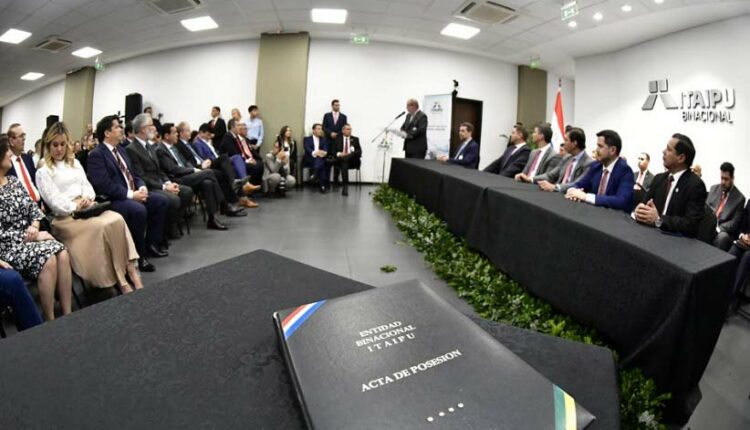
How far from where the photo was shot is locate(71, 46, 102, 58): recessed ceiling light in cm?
937

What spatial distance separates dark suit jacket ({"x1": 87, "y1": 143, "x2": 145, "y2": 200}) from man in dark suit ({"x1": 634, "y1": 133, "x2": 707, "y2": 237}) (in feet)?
11.7

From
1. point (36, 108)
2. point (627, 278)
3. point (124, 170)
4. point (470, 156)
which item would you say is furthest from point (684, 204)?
point (36, 108)

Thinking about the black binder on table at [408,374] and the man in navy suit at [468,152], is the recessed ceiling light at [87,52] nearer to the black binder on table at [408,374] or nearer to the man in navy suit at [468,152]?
the man in navy suit at [468,152]

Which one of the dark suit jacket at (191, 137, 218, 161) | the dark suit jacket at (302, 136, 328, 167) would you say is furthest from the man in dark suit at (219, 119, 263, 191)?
the dark suit jacket at (302, 136, 328, 167)

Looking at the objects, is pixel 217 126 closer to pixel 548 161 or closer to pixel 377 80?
pixel 377 80

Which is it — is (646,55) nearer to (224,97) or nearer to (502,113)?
(502,113)

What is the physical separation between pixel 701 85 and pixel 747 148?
4.19ft

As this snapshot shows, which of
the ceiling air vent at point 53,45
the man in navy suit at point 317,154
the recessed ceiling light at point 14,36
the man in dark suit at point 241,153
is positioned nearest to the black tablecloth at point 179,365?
the man in dark suit at point 241,153

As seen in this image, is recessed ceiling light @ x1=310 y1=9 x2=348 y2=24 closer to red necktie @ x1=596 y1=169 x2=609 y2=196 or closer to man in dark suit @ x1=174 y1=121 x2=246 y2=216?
man in dark suit @ x1=174 y1=121 x2=246 y2=216

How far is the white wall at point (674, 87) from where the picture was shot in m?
5.73

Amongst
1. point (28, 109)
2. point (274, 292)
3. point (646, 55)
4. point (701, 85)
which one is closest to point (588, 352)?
point (274, 292)

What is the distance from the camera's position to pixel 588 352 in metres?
0.52

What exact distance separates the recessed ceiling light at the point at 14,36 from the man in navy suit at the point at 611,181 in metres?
10.0

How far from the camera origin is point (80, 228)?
2596 millimetres
